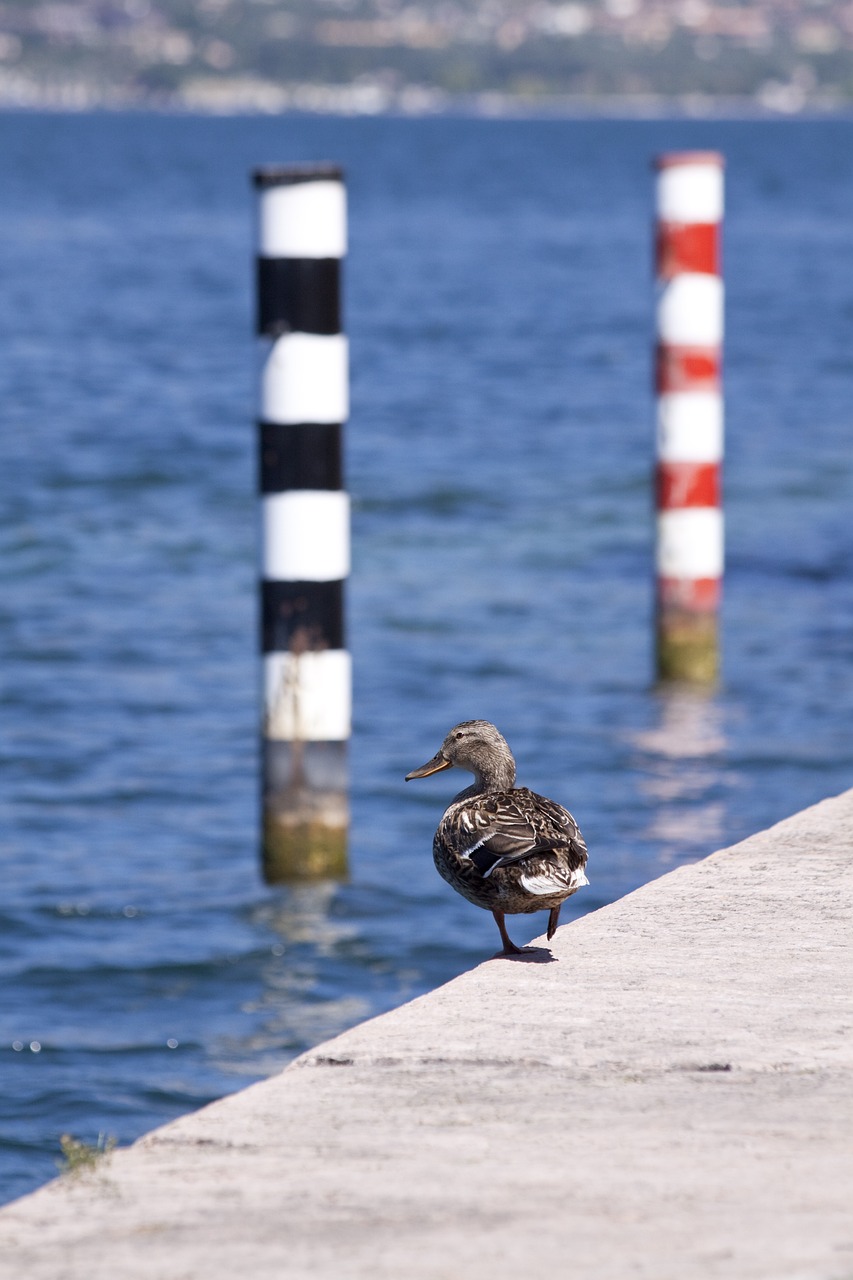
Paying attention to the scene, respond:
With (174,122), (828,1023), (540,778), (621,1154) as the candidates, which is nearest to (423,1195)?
(621,1154)

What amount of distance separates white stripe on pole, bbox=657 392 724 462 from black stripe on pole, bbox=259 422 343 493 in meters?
2.06

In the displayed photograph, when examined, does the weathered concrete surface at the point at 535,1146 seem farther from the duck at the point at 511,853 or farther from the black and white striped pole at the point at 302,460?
the black and white striped pole at the point at 302,460

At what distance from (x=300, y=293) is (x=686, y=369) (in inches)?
83.9

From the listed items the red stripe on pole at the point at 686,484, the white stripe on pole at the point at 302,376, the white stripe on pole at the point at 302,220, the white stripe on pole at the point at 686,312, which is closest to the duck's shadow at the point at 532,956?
the white stripe on pole at the point at 302,376

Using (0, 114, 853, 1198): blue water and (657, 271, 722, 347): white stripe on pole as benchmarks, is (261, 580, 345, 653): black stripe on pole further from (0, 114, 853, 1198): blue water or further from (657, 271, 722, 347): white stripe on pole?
Answer: (657, 271, 722, 347): white stripe on pole

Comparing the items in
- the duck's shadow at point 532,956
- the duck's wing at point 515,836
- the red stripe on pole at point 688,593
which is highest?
the duck's wing at point 515,836

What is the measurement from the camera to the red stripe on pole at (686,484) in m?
6.88

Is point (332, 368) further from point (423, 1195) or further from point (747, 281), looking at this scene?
point (747, 281)

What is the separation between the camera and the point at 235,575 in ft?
32.2

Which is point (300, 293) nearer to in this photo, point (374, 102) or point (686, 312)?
point (686, 312)

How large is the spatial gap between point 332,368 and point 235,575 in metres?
4.86

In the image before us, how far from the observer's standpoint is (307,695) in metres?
5.10

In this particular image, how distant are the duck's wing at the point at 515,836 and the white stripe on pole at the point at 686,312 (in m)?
3.88

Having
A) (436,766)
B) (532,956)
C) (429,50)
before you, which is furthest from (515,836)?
(429,50)
